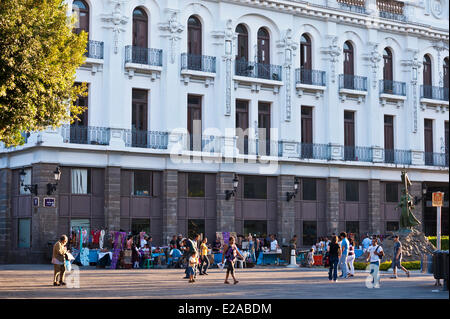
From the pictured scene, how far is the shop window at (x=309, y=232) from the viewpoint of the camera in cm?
4200

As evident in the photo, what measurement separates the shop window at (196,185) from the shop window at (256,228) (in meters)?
2.94

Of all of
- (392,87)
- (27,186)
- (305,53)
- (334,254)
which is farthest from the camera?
(392,87)

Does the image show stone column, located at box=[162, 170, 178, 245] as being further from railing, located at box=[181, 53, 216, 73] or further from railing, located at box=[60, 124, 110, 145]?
railing, located at box=[181, 53, 216, 73]

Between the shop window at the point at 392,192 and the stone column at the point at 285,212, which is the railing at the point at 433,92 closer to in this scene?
the shop window at the point at 392,192

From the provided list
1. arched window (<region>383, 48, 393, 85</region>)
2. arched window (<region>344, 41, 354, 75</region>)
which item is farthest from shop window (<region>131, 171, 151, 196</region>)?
arched window (<region>383, 48, 393, 85</region>)

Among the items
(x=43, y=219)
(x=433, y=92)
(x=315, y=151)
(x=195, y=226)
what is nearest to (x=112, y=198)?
(x=43, y=219)

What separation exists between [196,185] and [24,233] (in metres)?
8.50

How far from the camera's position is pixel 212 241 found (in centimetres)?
3912

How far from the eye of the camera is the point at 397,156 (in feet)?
150

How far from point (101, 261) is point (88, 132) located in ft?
21.5

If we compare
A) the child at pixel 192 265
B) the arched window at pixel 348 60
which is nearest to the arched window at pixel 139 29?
the arched window at pixel 348 60

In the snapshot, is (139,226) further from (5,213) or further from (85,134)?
(5,213)
